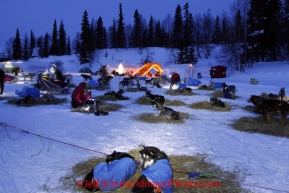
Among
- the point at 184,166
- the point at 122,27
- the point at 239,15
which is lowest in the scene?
the point at 184,166

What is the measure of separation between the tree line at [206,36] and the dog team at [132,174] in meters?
23.8

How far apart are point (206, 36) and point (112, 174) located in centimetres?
4618

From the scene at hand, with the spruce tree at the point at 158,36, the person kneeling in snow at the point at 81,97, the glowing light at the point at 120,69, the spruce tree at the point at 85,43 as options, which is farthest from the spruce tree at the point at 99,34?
the person kneeling in snow at the point at 81,97

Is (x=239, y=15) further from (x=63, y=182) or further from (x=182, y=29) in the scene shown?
(x=63, y=182)

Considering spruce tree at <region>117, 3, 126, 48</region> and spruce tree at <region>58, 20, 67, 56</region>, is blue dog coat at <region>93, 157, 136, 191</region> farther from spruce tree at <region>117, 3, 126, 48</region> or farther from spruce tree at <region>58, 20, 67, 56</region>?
spruce tree at <region>58, 20, 67, 56</region>

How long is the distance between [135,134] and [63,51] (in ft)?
187

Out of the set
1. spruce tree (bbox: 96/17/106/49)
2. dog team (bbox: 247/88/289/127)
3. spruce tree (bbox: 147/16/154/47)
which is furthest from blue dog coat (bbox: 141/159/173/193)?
spruce tree (bbox: 96/17/106/49)

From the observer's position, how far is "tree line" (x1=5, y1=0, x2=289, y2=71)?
83.1 ft

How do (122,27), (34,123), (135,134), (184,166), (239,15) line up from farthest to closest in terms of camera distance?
(122,27), (239,15), (34,123), (135,134), (184,166)

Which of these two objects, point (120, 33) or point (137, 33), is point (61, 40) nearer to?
point (120, 33)

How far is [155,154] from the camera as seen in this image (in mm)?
2848

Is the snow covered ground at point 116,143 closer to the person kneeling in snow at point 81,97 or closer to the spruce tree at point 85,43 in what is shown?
the person kneeling in snow at point 81,97

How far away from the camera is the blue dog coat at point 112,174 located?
2.57 m

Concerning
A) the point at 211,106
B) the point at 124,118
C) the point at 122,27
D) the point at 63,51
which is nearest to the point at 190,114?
the point at 211,106
